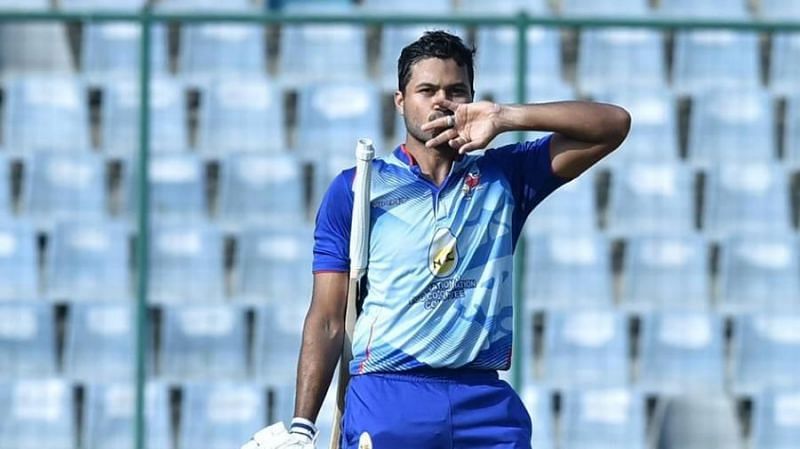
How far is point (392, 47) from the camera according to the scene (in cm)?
848

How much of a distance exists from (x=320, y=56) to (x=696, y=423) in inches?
108

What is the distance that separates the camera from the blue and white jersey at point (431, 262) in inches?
151

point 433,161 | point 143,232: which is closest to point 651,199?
point 143,232

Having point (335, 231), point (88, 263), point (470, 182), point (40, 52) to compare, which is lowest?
point (88, 263)

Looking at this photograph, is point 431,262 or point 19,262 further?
point 19,262

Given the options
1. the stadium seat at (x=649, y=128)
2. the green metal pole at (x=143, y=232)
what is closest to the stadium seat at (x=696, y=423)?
the stadium seat at (x=649, y=128)

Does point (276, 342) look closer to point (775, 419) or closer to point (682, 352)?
point (682, 352)

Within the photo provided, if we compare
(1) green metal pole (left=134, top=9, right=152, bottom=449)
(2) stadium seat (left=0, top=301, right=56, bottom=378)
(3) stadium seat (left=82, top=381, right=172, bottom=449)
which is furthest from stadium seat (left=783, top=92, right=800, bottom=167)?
(2) stadium seat (left=0, top=301, right=56, bottom=378)

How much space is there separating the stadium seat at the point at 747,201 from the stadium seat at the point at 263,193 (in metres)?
2.02

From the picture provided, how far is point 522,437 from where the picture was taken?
3865 mm

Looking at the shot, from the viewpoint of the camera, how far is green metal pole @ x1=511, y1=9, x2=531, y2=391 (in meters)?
7.08

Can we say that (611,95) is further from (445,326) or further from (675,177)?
(445,326)

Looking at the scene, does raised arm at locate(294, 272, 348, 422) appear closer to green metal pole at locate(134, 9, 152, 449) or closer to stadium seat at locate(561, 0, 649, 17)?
green metal pole at locate(134, 9, 152, 449)

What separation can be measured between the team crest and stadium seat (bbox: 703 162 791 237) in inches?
166
